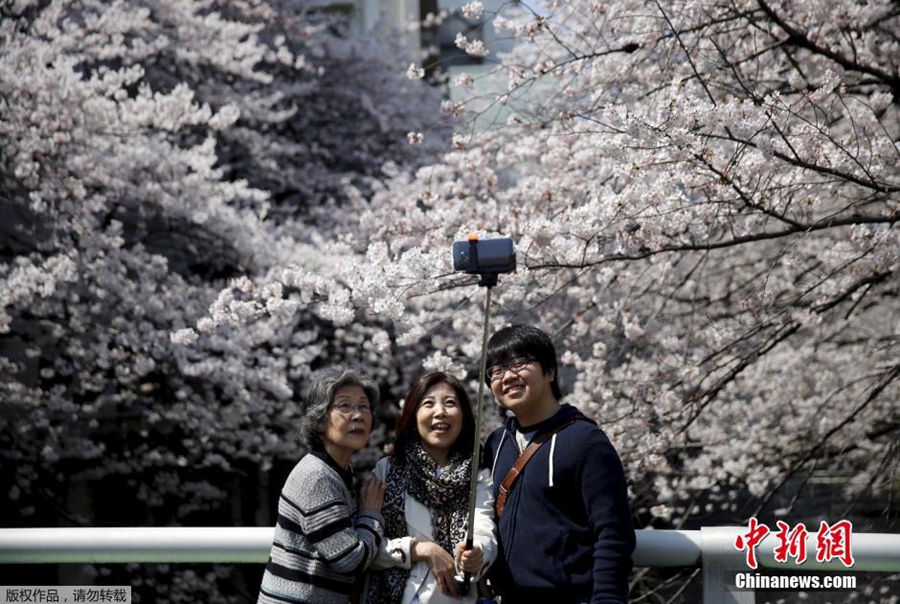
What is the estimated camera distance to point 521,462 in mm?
2646

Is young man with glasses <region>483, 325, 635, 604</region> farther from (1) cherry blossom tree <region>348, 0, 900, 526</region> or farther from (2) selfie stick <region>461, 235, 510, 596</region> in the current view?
(1) cherry blossom tree <region>348, 0, 900, 526</region>

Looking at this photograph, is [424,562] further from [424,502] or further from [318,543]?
[318,543]

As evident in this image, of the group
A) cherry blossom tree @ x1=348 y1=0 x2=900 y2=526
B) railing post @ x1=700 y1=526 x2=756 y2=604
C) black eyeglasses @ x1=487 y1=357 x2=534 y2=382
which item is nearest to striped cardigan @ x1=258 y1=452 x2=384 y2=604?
black eyeglasses @ x1=487 y1=357 x2=534 y2=382

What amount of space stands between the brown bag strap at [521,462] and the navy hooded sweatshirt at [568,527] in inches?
0.6

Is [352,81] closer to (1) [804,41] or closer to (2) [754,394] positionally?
(2) [754,394]

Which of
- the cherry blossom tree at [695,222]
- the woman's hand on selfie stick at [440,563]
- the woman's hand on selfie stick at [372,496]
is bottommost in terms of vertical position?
the woman's hand on selfie stick at [440,563]

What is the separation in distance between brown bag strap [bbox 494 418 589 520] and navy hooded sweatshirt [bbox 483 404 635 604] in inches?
0.6

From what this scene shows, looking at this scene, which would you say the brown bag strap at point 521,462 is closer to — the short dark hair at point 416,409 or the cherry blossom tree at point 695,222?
the short dark hair at point 416,409

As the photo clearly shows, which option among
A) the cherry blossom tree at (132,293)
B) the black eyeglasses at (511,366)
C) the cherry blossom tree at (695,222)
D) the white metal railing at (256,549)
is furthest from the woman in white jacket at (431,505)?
the cherry blossom tree at (132,293)

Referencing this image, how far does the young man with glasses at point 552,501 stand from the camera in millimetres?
2459

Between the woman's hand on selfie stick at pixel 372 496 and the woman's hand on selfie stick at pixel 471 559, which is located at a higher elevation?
the woman's hand on selfie stick at pixel 372 496

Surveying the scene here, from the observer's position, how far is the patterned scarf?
105 inches

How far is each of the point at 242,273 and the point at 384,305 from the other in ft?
16.1

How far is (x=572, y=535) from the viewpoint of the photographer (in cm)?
253
